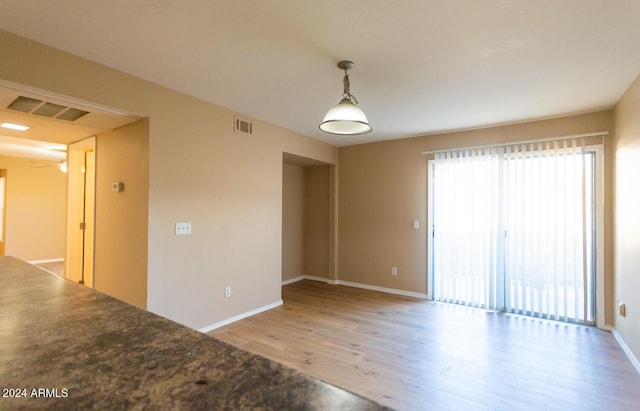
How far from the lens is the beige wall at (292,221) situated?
19.1ft

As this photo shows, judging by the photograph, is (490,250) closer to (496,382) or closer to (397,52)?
(496,382)

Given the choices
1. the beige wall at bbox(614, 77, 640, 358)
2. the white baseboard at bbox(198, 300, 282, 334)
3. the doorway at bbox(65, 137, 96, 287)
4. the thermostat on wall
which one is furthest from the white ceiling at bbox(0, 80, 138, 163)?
the beige wall at bbox(614, 77, 640, 358)

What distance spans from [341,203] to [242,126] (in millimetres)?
2491

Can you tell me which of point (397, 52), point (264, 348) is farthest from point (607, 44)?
point (264, 348)

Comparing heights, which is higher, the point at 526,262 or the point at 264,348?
the point at 526,262

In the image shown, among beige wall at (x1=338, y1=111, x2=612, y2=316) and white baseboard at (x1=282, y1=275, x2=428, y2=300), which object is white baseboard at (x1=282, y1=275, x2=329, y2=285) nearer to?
white baseboard at (x1=282, y1=275, x2=428, y2=300)

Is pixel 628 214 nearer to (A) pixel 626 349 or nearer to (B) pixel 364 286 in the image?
(A) pixel 626 349

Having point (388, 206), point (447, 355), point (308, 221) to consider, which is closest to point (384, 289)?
point (388, 206)

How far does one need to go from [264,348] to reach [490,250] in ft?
10.5

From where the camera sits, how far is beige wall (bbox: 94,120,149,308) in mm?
2996

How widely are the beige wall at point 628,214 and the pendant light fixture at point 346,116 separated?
2.44 metres

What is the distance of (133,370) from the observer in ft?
2.25

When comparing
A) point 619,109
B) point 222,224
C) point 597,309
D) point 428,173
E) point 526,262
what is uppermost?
point 619,109

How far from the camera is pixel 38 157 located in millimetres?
6812
